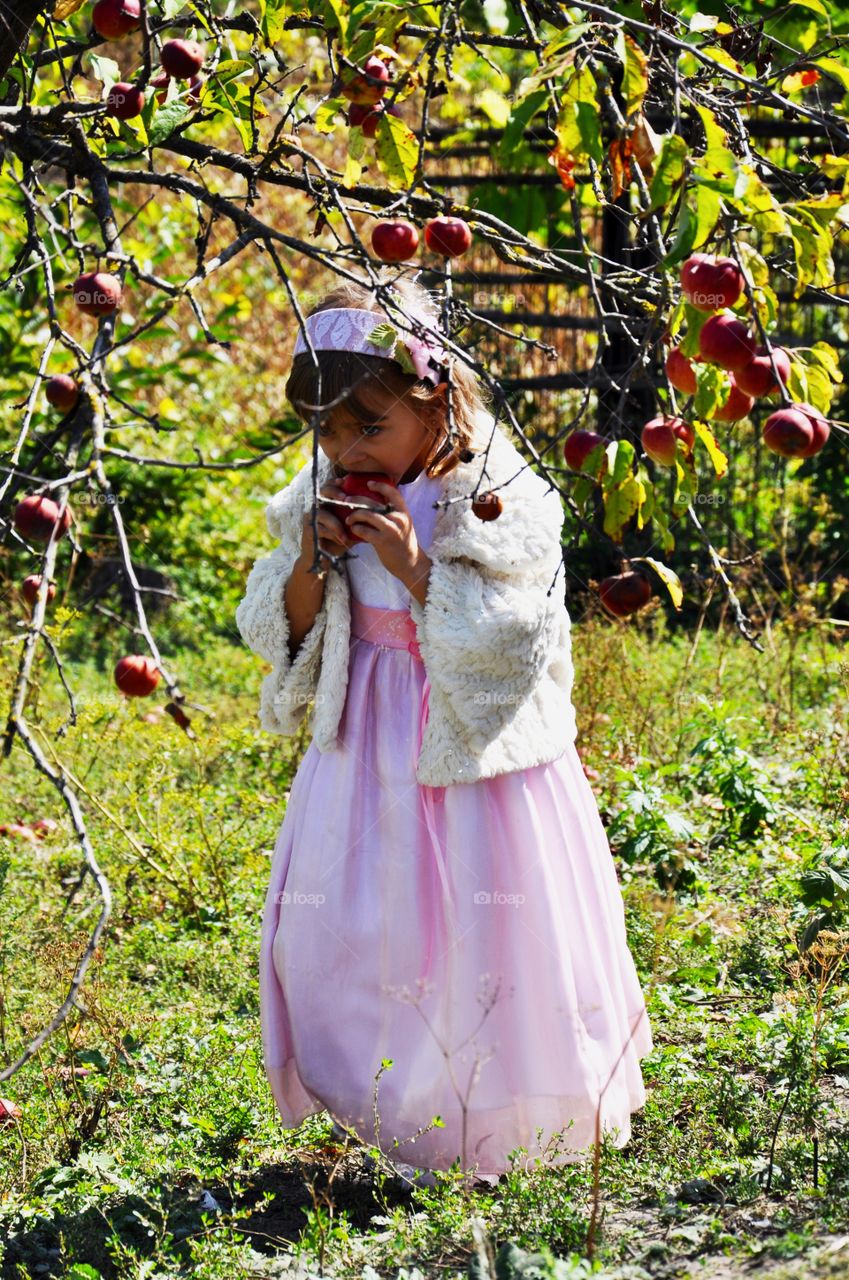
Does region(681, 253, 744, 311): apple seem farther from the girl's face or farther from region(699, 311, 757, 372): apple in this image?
the girl's face

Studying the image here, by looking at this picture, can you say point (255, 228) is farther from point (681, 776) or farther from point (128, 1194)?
point (681, 776)

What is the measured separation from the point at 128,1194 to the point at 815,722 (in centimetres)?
294

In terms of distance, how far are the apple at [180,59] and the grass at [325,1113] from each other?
3.81ft

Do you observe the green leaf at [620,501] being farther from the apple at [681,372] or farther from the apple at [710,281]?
the apple at [710,281]

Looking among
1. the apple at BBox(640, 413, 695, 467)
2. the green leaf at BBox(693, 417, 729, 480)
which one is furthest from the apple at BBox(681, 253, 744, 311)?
the green leaf at BBox(693, 417, 729, 480)

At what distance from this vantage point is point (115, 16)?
178 centimetres

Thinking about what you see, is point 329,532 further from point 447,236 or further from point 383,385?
point 447,236

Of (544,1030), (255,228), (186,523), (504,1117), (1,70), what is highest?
(1,70)

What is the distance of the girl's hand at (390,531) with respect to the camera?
6.87 ft

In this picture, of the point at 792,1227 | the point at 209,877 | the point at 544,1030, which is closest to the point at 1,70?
the point at 544,1030

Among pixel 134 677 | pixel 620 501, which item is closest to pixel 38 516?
pixel 134 677

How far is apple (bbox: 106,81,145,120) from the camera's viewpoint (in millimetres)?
1850

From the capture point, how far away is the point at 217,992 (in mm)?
3143

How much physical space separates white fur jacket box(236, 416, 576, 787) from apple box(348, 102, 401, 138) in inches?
19.7
